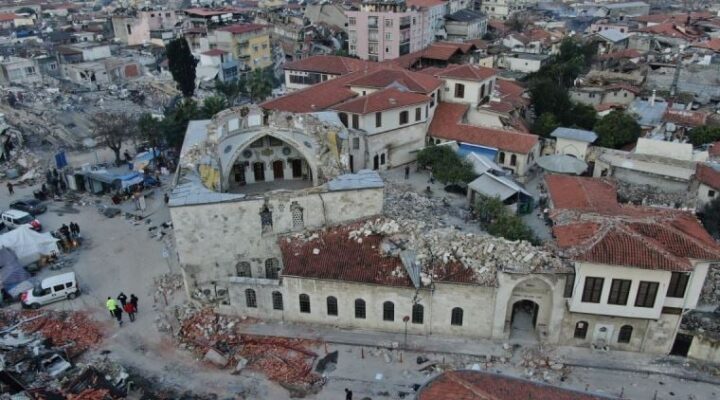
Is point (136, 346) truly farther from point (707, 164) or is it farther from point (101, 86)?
point (101, 86)

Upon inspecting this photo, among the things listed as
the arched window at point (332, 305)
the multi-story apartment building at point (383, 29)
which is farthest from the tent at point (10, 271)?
the multi-story apartment building at point (383, 29)

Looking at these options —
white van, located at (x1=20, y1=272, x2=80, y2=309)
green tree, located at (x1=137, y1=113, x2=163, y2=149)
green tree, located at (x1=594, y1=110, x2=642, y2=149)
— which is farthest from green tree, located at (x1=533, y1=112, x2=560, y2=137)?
white van, located at (x1=20, y1=272, x2=80, y2=309)

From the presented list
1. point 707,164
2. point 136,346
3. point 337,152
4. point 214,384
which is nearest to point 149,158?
point 337,152

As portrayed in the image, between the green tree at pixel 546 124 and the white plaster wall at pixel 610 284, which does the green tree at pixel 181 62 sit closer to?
the green tree at pixel 546 124

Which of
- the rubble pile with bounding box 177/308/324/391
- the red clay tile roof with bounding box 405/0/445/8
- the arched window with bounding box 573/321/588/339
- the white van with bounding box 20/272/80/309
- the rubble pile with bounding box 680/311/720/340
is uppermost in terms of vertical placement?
the red clay tile roof with bounding box 405/0/445/8

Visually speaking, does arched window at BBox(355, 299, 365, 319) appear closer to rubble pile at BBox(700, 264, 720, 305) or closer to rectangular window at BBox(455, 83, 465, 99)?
rubble pile at BBox(700, 264, 720, 305)

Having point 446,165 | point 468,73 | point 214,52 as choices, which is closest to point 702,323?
point 446,165
